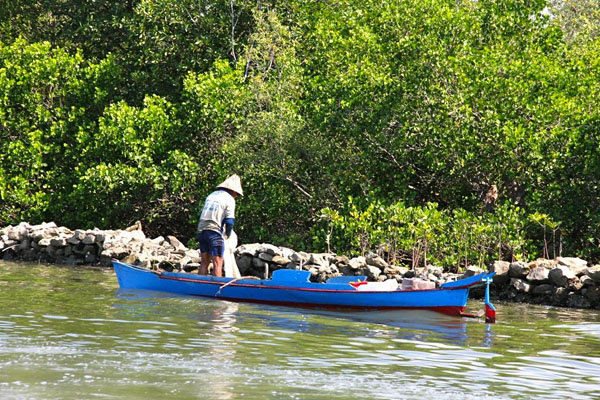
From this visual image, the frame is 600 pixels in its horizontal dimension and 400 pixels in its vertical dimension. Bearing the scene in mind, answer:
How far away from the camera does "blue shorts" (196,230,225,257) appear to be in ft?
49.4

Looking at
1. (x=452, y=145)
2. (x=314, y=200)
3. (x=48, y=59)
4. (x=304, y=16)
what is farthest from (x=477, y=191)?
(x=48, y=59)

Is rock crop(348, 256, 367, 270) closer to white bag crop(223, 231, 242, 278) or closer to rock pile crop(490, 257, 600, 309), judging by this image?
rock pile crop(490, 257, 600, 309)

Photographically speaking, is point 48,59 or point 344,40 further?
point 48,59

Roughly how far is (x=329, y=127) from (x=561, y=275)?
26.2ft

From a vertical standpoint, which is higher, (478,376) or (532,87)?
(532,87)

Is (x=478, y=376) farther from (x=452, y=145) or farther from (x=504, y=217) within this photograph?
(x=452, y=145)

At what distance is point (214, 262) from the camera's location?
15.2 meters

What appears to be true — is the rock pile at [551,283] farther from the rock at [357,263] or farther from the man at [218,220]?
the man at [218,220]

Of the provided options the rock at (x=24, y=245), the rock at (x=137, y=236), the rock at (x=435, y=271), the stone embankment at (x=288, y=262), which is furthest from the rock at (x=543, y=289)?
the rock at (x=24, y=245)

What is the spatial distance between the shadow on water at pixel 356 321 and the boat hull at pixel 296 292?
4.8 inches

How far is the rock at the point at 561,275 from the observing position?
1666 centimetres

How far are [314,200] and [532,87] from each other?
6.10 meters

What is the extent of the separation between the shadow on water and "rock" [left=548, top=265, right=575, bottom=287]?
421 centimetres

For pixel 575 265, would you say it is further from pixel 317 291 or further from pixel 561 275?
pixel 317 291
